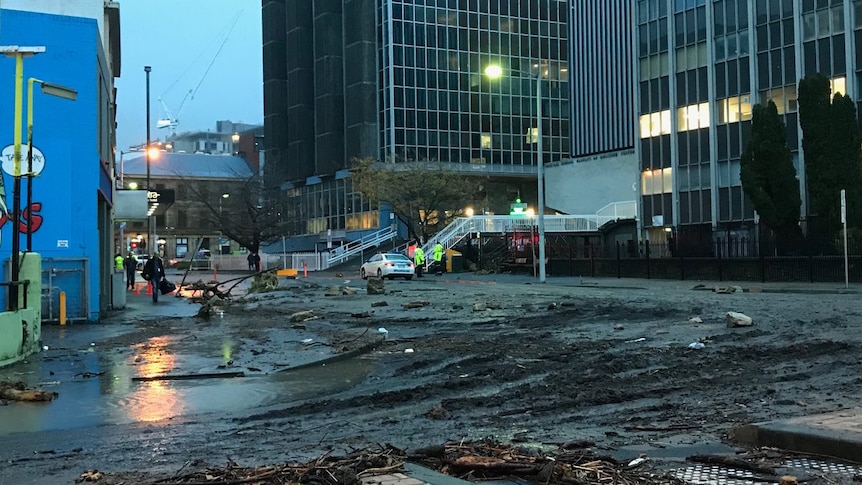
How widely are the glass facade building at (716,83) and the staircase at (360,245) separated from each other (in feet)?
89.6

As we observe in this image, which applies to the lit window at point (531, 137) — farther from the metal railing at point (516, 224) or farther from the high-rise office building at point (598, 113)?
the metal railing at point (516, 224)

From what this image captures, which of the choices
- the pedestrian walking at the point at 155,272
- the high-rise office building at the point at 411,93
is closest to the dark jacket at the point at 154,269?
the pedestrian walking at the point at 155,272

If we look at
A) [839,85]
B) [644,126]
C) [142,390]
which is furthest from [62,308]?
[644,126]

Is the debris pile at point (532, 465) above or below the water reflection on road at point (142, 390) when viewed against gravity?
above

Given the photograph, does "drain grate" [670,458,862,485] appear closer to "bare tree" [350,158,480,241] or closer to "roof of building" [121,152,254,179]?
"bare tree" [350,158,480,241]

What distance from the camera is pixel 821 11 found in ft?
144

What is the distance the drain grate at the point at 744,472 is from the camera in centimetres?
541

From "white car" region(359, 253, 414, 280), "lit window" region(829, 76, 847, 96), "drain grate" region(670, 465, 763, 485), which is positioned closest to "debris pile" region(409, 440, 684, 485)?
"drain grate" region(670, 465, 763, 485)

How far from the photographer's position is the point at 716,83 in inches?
1933

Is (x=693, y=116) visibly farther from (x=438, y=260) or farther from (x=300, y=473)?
(x=300, y=473)

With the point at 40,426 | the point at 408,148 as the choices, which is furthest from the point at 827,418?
the point at 408,148

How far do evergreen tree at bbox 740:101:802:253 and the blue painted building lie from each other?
1154 inches

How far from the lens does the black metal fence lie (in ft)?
105

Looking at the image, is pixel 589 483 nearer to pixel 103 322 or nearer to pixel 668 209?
pixel 103 322
